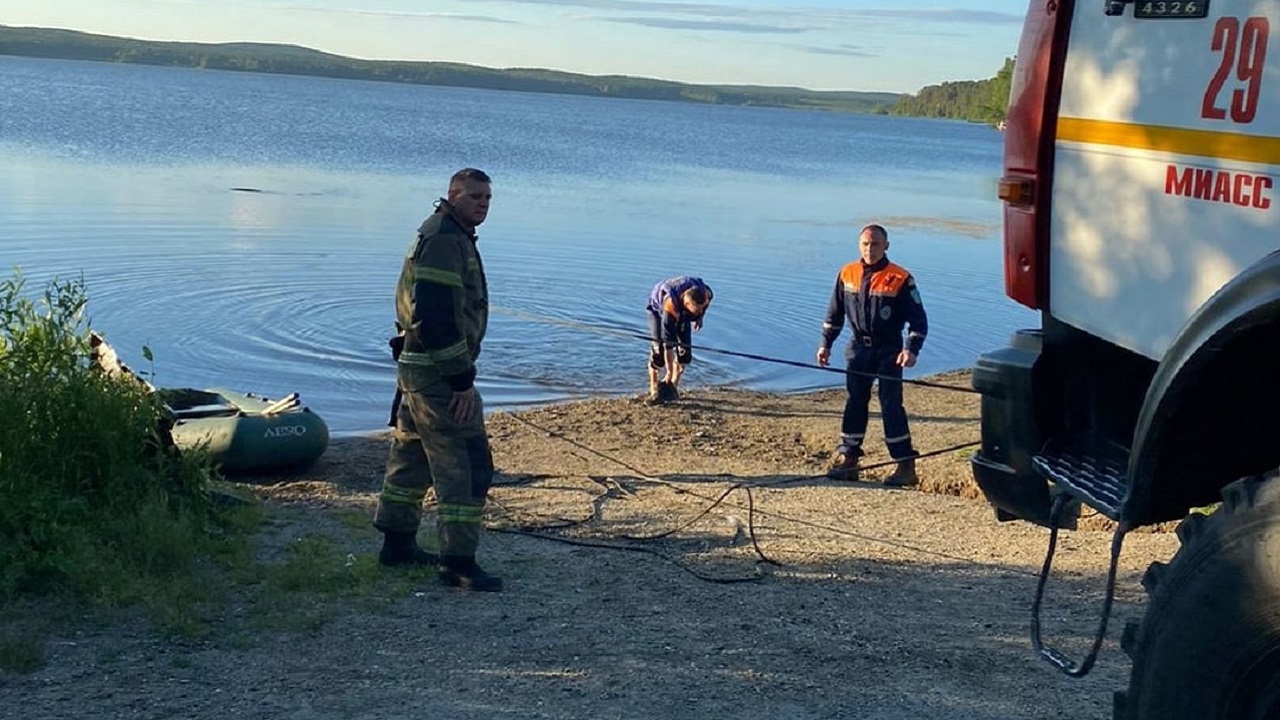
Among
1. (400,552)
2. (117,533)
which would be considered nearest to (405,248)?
(400,552)

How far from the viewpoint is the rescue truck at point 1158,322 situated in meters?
3.07

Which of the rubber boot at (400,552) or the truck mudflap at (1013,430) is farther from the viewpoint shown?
the rubber boot at (400,552)

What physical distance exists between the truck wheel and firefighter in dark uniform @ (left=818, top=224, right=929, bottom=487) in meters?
7.24

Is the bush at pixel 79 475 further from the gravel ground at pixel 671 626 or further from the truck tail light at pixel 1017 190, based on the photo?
the truck tail light at pixel 1017 190

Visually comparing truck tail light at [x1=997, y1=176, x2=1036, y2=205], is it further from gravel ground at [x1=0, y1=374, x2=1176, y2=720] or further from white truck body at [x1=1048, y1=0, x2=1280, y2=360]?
gravel ground at [x1=0, y1=374, x2=1176, y2=720]

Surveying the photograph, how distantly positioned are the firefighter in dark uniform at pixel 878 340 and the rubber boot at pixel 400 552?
4.05 meters

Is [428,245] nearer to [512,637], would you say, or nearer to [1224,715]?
[512,637]

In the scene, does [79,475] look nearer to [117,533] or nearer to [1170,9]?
[117,533]

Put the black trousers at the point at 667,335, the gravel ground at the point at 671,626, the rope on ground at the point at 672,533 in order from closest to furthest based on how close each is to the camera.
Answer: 1. the gravel ground at the point at 671,626
2. the rope on ground at the point at 672,533
3. the black trousers at the point at 667,335

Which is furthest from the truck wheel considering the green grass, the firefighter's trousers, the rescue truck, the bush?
the bush

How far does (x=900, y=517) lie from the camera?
9.05m

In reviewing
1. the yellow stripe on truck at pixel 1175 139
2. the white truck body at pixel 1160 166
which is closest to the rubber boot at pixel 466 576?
the white truck body at pixel 1160 166

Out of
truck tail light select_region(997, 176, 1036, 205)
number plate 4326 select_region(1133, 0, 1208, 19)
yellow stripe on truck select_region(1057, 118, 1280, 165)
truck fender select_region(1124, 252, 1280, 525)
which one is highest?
number plate 4326 select_region(1133, 0, 1208, 19)

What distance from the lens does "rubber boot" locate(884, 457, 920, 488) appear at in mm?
10531
